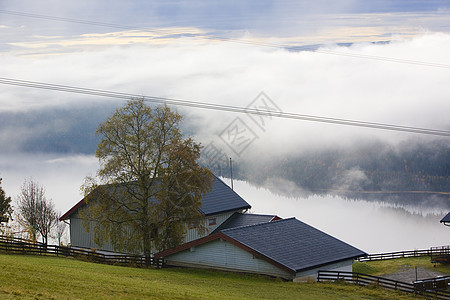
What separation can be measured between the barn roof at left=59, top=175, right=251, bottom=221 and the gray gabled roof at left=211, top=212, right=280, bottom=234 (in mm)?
930

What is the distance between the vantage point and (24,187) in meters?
70.2

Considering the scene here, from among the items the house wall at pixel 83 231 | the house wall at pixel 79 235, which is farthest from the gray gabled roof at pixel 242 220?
the house wall at pixel 79 235

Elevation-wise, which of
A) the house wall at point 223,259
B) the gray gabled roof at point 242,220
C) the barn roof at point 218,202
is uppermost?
the barn roof at point 218,202

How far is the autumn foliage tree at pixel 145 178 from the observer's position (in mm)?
34594

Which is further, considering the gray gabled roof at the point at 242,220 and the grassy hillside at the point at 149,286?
the gray gabled roof at the point at 242,220

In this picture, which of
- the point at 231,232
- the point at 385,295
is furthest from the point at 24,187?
the point at 385,295

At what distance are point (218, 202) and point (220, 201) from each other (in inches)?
14.3

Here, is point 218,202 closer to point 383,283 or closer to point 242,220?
point 242,220

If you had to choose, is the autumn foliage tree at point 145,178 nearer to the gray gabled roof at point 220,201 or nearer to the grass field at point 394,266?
the gray gabled roof at point 220,201

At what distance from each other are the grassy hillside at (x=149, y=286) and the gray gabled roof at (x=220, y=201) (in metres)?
11.3

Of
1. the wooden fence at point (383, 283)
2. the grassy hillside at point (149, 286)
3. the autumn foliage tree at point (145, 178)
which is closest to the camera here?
the grassy hillside at point (149, 286)

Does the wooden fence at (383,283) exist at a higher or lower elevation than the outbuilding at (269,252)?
lower

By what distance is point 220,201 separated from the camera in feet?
150

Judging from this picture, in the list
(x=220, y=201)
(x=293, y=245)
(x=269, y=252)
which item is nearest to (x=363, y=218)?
(x=220, y=201)
